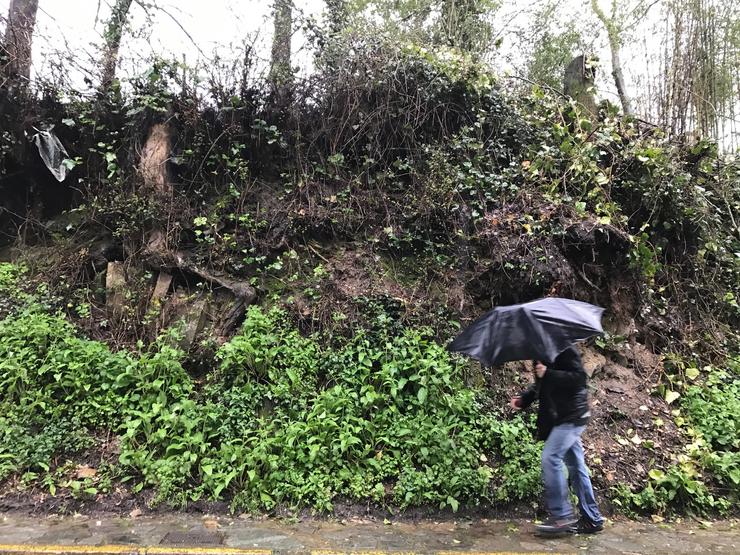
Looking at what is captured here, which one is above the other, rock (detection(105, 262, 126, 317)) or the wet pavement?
rock (detection(105, 262, 126, 317))

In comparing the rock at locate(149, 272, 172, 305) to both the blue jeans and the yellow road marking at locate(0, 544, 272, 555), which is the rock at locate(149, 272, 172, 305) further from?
the blue jeans

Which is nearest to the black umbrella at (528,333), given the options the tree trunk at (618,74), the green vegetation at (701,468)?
the green vegetation at (701,468)

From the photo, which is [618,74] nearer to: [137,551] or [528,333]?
[528,333]

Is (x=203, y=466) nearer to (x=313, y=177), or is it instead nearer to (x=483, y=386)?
(x=483, y=386)

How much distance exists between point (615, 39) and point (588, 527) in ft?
44.2

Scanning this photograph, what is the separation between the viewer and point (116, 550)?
3469 mm

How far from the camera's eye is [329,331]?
5547mm

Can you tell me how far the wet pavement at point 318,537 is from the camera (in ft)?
11.8

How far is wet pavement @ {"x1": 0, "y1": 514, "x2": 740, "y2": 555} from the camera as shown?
3.58m

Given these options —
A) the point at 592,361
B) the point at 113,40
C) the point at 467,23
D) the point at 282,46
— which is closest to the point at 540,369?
the point at 592,361

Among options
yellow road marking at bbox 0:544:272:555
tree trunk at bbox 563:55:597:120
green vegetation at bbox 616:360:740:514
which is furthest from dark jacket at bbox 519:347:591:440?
tree trunk at bbox 563:55:597:120

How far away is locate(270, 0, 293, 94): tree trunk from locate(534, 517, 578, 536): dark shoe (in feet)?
20.9

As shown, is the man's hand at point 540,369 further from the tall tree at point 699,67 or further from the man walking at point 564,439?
the tall tree at point 699,67

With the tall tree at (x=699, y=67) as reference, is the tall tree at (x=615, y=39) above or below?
above
